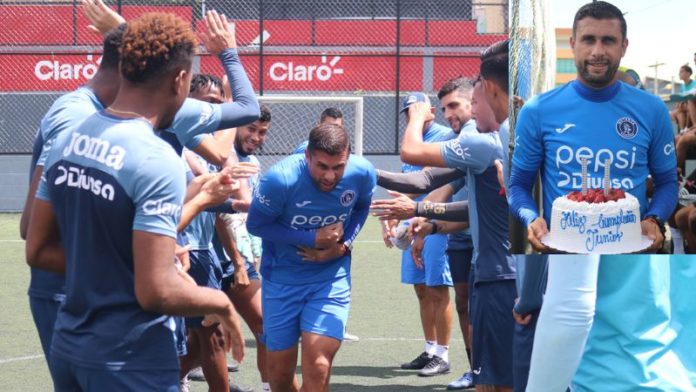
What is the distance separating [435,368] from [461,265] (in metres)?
0.73

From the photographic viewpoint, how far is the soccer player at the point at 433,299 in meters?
7.40

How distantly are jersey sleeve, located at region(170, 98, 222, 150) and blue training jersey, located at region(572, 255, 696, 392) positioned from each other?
258cm

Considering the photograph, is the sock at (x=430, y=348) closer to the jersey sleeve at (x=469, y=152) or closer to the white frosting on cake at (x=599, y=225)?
the jersey sleeve at (x=469, y=152)

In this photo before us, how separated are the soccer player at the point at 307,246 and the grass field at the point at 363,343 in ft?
4.19

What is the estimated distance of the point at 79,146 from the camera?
2732mm

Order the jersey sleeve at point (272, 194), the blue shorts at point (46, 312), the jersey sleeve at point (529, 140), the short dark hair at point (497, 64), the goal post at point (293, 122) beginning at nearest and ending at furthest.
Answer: the jersey sleeve at point (529, 140) < the short dark hair at point (497, 64) < the blue shorts at point (46, 312) < the jersey sleeve at point (272, 194) < the goal post at point (293, 122)

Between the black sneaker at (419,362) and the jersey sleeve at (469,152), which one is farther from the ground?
the jersey sleeve at (469,152)

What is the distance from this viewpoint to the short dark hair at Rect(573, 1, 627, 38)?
1.32 meters

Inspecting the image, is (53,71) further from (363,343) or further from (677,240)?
(677,240)

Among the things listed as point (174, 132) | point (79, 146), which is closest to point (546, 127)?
point (79, 146)

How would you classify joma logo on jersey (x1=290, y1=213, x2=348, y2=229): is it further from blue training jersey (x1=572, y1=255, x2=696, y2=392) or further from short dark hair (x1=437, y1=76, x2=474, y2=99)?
blue training jersey (x1=572, y1=255, x2=696, y2=392)

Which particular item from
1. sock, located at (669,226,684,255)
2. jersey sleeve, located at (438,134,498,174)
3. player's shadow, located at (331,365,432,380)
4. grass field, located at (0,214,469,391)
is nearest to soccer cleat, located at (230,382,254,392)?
grass field, located at (0,214,469,391)

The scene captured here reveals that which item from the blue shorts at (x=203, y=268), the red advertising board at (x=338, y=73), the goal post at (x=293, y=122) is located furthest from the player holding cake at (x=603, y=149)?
the red advertising board at (x=338, y=73)

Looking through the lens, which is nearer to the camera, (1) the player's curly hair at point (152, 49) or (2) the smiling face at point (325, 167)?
(1) the player's curly hair at point (152, 49)
